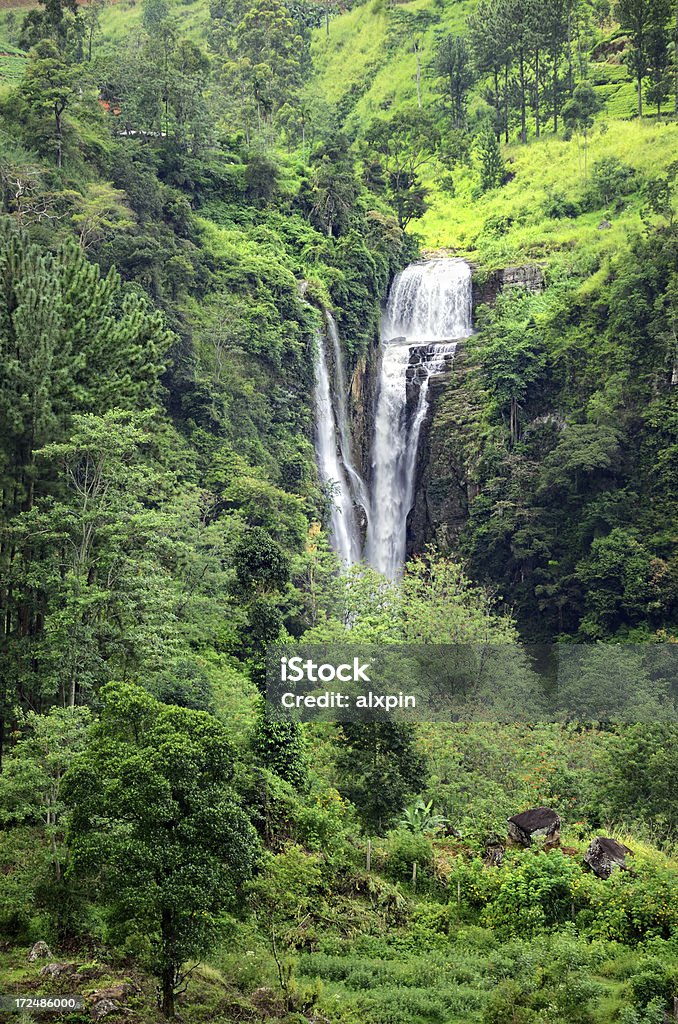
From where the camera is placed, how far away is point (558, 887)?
64.2 feet

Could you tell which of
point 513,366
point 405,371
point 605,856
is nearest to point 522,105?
point 405,371

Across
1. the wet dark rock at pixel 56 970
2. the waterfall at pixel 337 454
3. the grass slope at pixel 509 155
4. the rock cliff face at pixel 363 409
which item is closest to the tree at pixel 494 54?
the grass slope at pixel 509 155

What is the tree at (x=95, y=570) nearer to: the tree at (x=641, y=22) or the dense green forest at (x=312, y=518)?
the dense green forest at (x=312, y=518)

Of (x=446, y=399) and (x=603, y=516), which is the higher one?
(x=446, y=399)

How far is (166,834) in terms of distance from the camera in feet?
47.4

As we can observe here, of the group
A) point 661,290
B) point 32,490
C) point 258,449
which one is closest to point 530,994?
point 32,490

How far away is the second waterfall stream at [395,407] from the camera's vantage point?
148ft

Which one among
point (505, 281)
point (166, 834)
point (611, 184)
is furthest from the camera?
point (611, 184)

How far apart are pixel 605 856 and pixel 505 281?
34803 mm

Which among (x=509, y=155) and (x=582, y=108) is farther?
(x=509, y=155)

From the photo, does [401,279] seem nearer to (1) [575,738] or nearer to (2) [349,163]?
(2) [349,163]

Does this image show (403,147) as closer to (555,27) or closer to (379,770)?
(555,27)

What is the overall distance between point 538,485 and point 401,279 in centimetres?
1432

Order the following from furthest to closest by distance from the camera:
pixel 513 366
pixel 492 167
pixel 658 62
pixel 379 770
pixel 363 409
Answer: pixel 492 167, pixel 658 62, pixel 363 409, pixel 513 366, pixel 379 770
